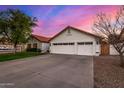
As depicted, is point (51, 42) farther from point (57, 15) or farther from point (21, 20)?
point (57, 15)

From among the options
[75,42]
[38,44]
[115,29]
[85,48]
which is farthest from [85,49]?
[38,44]

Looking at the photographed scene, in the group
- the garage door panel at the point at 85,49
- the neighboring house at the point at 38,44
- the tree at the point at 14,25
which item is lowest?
the garage door panel at the point at 85,49

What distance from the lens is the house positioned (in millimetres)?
17658

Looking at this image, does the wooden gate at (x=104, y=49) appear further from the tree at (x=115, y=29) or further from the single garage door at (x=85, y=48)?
the tree at (x=115, y=29)

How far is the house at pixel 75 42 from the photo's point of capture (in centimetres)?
1766

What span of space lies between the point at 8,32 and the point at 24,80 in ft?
43.5

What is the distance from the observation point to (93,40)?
1769cm

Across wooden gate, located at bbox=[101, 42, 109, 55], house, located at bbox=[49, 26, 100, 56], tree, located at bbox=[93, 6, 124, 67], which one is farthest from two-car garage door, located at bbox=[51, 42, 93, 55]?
tree, located at bbox=[93, 6, 124, 67]

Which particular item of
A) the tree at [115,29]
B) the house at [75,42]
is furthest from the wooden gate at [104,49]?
the tree at [115,29]

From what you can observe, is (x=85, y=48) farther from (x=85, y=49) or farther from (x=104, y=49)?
(x=104, y=49)

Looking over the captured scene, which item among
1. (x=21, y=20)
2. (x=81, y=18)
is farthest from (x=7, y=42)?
(x=81, y=18)

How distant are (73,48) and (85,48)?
188 centimetres

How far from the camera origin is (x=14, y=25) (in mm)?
16844
